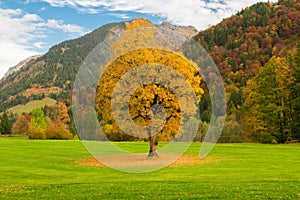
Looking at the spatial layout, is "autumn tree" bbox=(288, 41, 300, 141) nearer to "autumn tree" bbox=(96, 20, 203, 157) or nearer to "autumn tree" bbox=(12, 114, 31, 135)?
A: "autumn tree" bbox=(96, 20, 203, 157)

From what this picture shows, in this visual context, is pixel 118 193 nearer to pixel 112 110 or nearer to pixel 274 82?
pixel 112 110

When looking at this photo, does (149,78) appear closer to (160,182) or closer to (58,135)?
(160,182)

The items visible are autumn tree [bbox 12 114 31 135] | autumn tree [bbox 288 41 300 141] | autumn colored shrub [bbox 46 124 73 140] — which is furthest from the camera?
autumn tree [bbox 12 114 31 135]

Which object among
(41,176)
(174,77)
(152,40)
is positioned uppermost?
(152,40)

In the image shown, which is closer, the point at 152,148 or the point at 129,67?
the point at 129,67

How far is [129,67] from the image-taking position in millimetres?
30344

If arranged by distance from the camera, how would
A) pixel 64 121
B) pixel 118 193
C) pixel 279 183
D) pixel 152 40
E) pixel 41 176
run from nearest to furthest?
pixel 118 193, pixel 279 183, pixel 41 176, pixel 152 40, pixel 64 121

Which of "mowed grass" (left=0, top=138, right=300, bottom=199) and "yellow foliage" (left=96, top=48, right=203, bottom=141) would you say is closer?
"mowed grass" (left=0, top=138, right=300, bottom=199)

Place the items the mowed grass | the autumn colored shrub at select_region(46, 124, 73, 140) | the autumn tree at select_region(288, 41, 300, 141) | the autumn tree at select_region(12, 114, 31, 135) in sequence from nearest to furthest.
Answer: the mowed grass < the autumn tree at select_region(288, 41, 300, 141) < the autumn colored shrub at select_region(46, 124, 73, 140) < the autumn tree at select_region(12, 114, 31, 135)

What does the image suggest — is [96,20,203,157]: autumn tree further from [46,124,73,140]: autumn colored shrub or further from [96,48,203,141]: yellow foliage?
[46,124,73,140]: autumn colored shrub

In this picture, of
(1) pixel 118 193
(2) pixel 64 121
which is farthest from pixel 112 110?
(2) pixel 64 121

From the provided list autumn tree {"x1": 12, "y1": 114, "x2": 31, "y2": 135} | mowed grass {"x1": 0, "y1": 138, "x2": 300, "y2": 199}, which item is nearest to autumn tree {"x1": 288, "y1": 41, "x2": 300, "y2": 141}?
mowed grass {"x1": 0, "y1": 138, "x2": 300, "y2": 199}

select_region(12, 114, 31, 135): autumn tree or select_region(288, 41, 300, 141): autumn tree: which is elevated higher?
select_region(288, 41, 300, 141): autumn tree

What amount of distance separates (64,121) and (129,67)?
12458 cm
